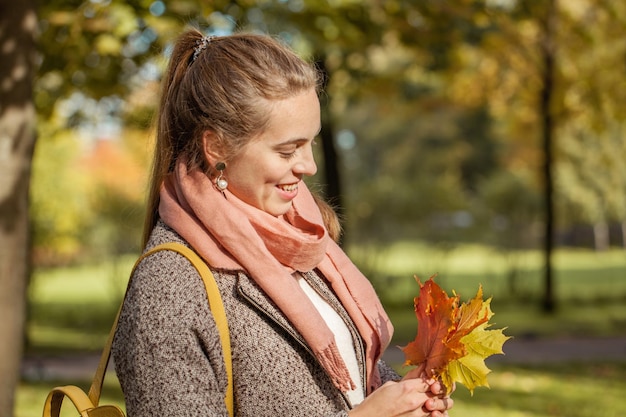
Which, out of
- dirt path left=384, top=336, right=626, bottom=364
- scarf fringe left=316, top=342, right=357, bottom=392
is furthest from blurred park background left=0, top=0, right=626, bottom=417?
scarf fringe left=316, top=342, right=357, bottom=392

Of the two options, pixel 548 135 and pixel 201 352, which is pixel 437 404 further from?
pixel 548 135

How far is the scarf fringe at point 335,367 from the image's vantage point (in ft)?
6.79

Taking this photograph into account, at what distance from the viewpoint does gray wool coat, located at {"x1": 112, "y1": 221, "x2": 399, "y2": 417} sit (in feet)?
6.12

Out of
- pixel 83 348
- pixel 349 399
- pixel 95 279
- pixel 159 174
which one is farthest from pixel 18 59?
pixel 95 279

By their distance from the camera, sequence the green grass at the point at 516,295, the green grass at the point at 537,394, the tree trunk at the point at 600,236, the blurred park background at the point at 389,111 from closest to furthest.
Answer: the blurred park background at the point at 389,111, the green grass at the point at 537,394, the green grass at the point at 516,295, the tree trunk at the point at 600,236

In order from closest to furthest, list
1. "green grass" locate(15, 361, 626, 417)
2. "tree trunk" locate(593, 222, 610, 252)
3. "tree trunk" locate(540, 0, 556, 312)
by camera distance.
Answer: "green grass" locate(15, 361, 626, 417)
"tree trunk" locate(540, 0, 556, 312)
"tree trunk" locate(593, 222, 610, 252)

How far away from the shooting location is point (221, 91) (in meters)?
2.11

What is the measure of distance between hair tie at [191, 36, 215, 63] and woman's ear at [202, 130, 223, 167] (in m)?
0.19

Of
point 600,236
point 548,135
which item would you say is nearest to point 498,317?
point 548,135

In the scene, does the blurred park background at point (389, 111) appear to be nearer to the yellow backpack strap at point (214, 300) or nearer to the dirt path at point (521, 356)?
the dirt path at point (521, 356)

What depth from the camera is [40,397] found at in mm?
8859

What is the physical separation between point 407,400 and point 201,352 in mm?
472

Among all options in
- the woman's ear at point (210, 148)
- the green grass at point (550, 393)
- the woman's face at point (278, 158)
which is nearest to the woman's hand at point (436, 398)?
the woman's face at point (278, 158)

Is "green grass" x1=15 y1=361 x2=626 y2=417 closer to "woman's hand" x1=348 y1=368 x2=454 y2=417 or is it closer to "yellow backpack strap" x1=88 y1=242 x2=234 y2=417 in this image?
"woman's hand" x1=348 y1=368 x2=454 y2=417
